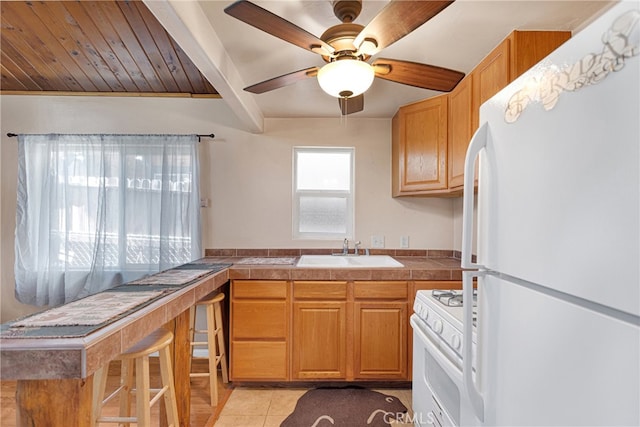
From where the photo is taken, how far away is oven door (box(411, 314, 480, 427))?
3.40ft

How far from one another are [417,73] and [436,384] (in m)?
1.49

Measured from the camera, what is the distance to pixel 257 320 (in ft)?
7.16

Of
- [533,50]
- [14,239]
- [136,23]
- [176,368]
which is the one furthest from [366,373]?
[14,239]

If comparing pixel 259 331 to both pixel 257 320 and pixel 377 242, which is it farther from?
pixel 377 242

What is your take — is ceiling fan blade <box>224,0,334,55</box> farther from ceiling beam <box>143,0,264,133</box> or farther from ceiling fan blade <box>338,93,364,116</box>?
ceiling fan blade <box>338,93,364,116</box>

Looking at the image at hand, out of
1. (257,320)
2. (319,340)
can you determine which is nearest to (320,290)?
(319,340)

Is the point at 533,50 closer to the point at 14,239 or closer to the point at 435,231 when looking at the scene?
the point at 435,231

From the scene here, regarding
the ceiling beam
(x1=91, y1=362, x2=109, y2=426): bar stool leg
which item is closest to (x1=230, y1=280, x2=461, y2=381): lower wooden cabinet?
(x1=91, y1=362, x2=109, y2=426): bar stool leg

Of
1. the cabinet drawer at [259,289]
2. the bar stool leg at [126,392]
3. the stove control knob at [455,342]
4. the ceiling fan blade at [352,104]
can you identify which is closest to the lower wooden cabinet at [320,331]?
the cabinet drawer at [259,289]

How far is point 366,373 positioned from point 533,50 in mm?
2224

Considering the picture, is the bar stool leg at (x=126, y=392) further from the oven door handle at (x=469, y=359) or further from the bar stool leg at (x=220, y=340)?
the oven door handle at (x=469, y=359)

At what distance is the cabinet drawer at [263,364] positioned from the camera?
217 centimetres

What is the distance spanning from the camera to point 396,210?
2.85m

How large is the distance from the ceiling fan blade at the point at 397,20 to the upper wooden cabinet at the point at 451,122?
705 millimetres
